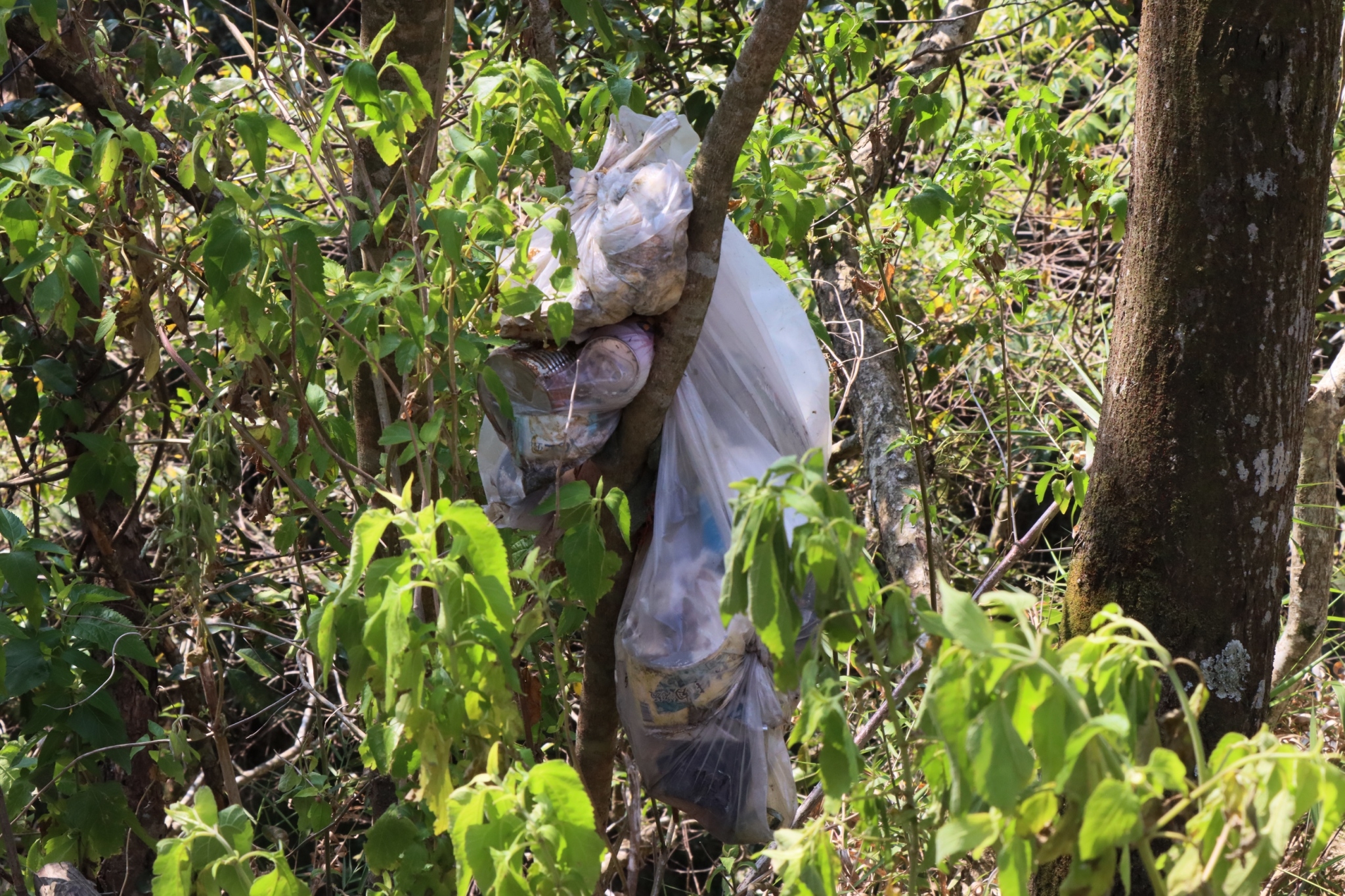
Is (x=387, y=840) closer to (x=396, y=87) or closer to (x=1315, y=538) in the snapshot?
(x=396, y=87)

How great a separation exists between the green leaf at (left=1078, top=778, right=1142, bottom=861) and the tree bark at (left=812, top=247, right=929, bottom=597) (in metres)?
2.01

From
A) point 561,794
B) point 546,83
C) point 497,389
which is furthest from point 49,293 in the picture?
point 561,794

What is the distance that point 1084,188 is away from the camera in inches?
108

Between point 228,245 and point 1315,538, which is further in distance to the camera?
point 1315,538

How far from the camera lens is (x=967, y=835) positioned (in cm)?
95

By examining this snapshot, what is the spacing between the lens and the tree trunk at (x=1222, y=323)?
1.50 meters

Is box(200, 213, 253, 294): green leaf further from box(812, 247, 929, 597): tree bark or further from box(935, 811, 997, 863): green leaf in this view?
box(812, 247, 929, 597): tree bark

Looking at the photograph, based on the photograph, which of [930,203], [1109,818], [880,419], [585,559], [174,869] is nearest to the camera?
[1109,818]

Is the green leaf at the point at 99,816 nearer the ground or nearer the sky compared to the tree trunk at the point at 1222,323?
nearer the ground

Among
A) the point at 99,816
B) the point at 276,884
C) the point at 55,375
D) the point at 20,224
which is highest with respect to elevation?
the point at 20,224

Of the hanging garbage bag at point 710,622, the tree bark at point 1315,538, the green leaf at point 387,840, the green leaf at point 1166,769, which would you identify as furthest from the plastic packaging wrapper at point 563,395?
the tree bark at point 1315,538

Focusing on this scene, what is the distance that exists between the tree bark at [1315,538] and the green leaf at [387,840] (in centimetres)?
191

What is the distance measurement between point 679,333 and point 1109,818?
1.00 meters

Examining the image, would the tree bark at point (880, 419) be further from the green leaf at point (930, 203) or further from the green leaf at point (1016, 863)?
the green leaf at point (1016, 863)
